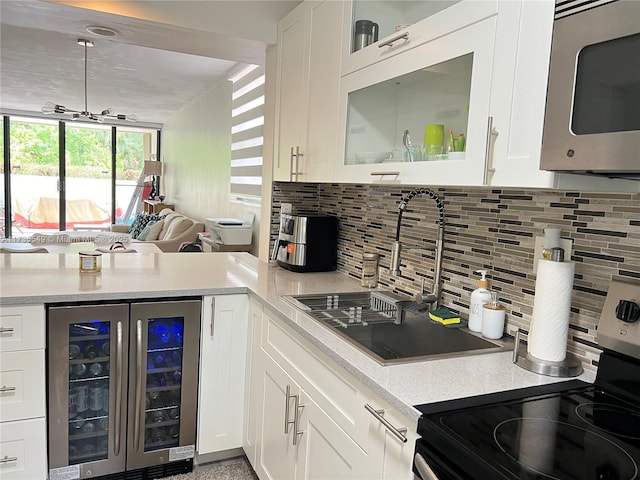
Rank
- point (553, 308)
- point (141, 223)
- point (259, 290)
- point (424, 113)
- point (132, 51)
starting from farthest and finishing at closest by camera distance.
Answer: point (141, 223)
point (132, 51)
point (259, 290)
point (424, 113)
point (553, 308)

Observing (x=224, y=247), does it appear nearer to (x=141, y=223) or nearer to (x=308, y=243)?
(x=308, y=243)

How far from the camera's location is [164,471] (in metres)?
2.14

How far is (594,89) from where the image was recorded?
0.93m

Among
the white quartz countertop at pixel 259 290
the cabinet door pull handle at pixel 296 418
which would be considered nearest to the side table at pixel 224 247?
the white quartz countertop at pixel 259 290

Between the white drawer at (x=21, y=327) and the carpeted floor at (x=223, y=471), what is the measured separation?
0.87 meters

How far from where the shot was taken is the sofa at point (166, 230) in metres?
5.55

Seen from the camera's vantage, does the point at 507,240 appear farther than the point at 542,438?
Yes

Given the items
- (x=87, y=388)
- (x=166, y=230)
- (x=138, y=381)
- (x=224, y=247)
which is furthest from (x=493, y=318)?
(x=166, y=230)

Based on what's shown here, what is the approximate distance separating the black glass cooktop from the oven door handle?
2cm

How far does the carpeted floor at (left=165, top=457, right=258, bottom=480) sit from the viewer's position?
2.16 m

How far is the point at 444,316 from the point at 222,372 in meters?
1.06

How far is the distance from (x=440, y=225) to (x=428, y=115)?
1.43 feet

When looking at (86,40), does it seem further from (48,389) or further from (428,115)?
(428,115)

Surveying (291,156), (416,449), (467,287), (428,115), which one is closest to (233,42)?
(291,156)
